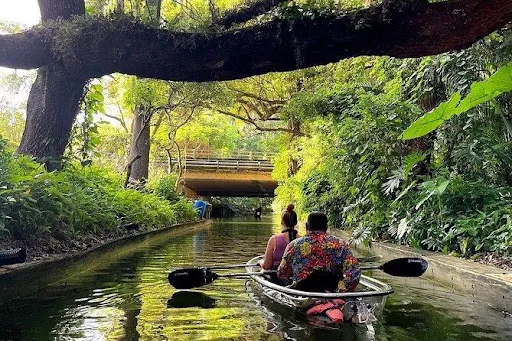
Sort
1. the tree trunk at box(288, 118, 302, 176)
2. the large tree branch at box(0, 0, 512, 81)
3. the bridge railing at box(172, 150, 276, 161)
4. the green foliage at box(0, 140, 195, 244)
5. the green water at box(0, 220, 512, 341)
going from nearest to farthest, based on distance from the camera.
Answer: the green water at box(0, 220, 512, 341)
the large tree branch at box(0, 0, 512, 81)
the green foliage at box(0, 140, 195, 244)
the tree trunk at box(288, 118, 302, 176)
the bridge railing at box(172, 150, 276, 161)

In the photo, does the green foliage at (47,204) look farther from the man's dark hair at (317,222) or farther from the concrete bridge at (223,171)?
the concrete bridge at (223,171)

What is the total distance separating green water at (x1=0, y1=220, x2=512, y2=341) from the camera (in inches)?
189

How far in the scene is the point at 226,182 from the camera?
39.8 metres

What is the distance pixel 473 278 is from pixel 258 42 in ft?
13.8

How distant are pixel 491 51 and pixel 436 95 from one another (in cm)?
225

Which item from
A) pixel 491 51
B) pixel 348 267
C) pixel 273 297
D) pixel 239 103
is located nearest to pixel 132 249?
pixel 273 297

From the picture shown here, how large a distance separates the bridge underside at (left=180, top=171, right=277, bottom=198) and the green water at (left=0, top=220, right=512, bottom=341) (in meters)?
29.0

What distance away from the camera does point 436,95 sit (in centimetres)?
1125

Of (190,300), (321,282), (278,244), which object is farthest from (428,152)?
(190,300)

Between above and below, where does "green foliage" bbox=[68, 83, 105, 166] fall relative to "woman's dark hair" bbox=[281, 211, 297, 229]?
above

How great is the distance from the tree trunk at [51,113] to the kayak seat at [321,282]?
18.1ft

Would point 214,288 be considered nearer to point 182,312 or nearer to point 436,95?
point 182,312

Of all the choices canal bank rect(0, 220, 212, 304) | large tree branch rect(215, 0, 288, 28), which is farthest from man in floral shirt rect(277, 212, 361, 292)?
large tree branch rect(215, 0, 288, 28)

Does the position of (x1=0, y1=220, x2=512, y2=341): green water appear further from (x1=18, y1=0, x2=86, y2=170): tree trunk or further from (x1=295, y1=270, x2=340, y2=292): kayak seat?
(x1=18, y1=0, x2=86, y2=170): tree trunk
